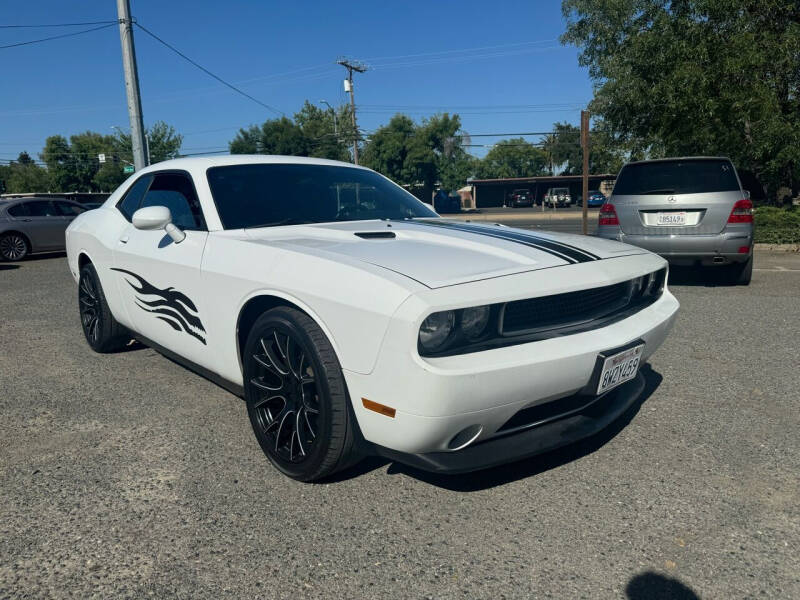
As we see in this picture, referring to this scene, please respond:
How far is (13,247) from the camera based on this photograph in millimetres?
13180

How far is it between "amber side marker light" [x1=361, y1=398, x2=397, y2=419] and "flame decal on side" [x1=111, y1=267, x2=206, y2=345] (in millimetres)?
1251

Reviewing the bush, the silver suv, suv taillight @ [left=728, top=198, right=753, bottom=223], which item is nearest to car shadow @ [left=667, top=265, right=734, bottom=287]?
the silver suv

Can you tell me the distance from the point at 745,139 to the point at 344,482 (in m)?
14.5

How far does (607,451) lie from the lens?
2.93 metres

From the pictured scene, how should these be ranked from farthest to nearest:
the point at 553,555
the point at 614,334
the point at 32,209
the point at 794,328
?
→ the point at 32,209 → the point at 794,328 → the point at 614,334 → the point at 553,555

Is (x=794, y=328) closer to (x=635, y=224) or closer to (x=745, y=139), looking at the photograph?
(x=635, y=224)

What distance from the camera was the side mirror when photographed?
3.20 meters

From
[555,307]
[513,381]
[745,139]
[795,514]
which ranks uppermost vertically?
[745,139]

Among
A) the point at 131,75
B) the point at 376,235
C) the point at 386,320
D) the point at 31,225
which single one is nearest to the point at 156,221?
the point at 376,235

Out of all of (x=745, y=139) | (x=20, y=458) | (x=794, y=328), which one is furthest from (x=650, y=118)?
(x=20, y=458)

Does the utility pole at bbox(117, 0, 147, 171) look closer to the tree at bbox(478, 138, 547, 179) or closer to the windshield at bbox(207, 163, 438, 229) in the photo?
the windshield at bbox(207, 163, 438, 229)

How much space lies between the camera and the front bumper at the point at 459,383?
6.73ft

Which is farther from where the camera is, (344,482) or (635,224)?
(635,224)

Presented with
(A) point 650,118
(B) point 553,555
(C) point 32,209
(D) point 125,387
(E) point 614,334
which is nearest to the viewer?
(B) point 553,555
